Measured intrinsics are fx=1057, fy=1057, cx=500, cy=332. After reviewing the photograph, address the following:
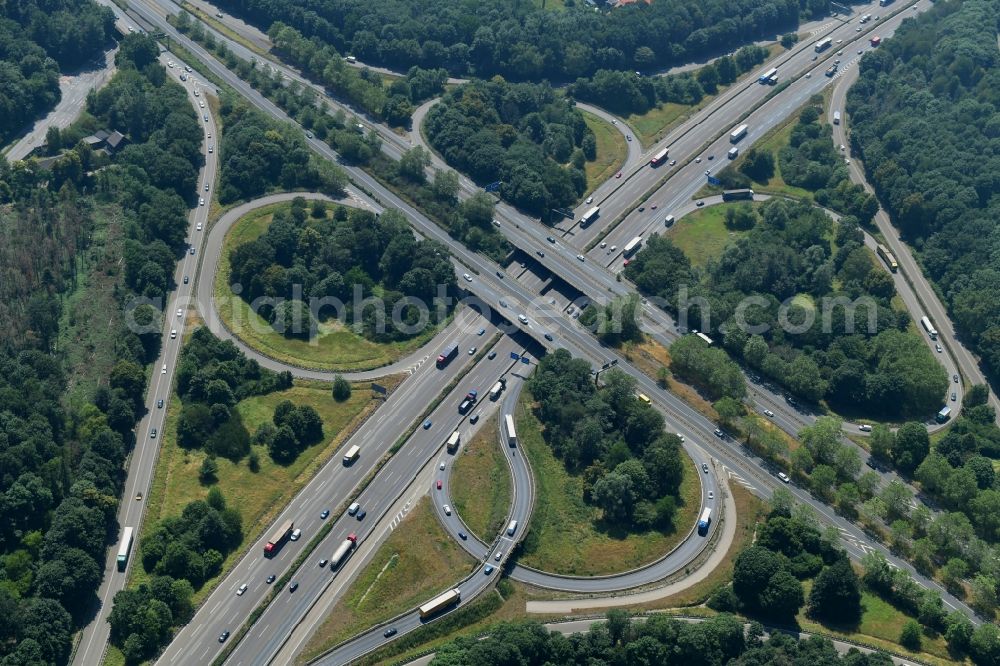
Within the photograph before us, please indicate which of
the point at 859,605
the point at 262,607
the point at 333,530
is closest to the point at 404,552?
the point at 333,530

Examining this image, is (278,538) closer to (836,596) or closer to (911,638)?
(836,596)

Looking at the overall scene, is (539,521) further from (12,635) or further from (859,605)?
(12,635)

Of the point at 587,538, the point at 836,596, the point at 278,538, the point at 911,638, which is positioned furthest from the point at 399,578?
the point at 911,638

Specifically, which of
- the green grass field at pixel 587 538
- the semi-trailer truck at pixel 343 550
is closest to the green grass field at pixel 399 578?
the semi-trailer truck at pixel 343 550

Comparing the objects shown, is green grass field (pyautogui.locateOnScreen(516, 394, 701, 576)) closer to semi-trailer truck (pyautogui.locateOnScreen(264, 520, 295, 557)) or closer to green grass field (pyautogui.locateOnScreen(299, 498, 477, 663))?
green grass field (pyautogui.locateOnScreen(299, 498, 477, 663))

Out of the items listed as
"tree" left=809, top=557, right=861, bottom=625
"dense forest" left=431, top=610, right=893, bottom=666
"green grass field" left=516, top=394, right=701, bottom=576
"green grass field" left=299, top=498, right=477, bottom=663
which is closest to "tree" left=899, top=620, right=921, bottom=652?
"tree" left=809, top=557, right=861, bottom=625
